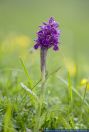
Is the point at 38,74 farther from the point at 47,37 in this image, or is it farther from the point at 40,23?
the point at 40,23

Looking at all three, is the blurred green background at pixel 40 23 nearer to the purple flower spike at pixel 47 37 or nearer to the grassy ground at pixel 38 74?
the grassy ground at pixel 38 74

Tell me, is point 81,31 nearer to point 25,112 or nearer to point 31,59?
point 31,59

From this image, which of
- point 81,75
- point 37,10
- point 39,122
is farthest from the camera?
point 37,10

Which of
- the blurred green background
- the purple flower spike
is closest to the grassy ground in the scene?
the blurred green background

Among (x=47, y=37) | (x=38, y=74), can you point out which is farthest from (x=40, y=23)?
(x=47, y=37)

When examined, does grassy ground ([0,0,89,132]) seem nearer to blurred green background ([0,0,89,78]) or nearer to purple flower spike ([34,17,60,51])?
blurred green background ([0,0,89,78])

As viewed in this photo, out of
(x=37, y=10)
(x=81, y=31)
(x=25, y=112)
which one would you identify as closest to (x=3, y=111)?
(x=25, y=112)

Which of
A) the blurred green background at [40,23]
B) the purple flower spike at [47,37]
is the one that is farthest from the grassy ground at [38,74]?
the purple flower spike at [47,37]
